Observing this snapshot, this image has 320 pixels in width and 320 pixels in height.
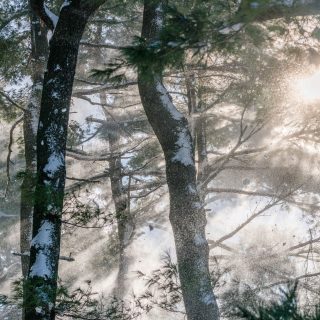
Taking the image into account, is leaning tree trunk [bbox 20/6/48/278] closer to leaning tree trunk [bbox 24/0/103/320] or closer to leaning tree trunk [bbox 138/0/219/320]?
leaning tree trunk [bbox 138/0/219/320]

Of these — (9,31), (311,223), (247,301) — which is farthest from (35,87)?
(311,223)

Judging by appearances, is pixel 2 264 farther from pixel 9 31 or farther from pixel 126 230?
pixel 9 31

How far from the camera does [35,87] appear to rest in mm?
8781

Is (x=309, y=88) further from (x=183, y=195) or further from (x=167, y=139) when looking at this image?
(x=183, y=195)

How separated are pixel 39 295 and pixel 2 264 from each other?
24.1m

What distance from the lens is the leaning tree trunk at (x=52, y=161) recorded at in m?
4.50

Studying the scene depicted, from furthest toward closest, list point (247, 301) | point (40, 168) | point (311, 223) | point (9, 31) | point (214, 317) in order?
point (311, 223) → point (247, 301) → point (9, 31) → point (214, 317) → point (40, 168)

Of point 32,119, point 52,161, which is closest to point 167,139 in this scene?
point 32,119

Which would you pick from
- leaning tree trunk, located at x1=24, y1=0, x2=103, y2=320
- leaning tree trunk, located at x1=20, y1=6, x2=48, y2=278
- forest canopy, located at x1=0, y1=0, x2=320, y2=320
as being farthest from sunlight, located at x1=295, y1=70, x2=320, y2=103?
leaning tree trunk, located at x1=20, y1=6, x2=48, y2=278

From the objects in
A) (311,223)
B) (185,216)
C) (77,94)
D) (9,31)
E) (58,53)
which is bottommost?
(185,216)

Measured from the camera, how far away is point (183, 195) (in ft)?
25.3

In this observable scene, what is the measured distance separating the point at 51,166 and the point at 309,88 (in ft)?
16.8

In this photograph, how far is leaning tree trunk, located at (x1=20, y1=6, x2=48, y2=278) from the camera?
26.7 feet

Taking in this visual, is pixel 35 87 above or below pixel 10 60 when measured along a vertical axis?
below
